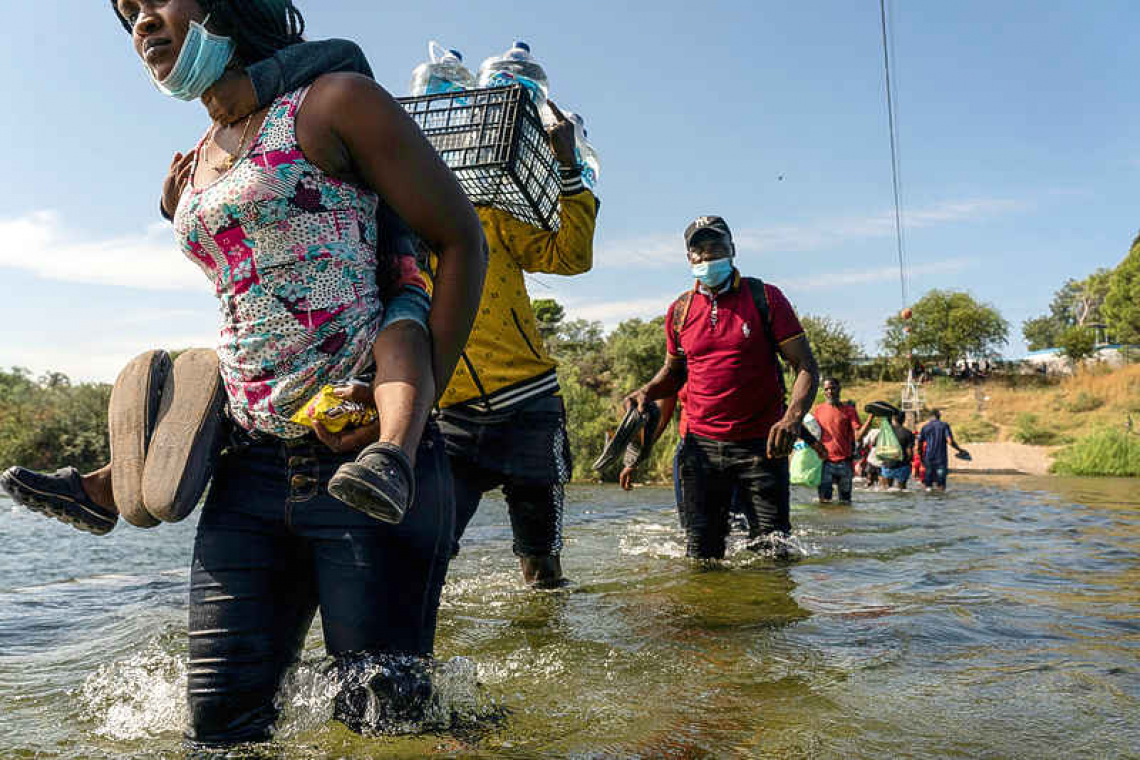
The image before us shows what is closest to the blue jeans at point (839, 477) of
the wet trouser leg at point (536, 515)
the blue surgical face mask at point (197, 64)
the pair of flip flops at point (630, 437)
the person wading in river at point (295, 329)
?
the pair of flip flops at point (630, 437)

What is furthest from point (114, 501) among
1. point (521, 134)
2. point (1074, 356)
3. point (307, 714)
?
point (1074, 356)

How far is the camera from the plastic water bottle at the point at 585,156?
144 inches

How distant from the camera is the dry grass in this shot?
33344 millimetres

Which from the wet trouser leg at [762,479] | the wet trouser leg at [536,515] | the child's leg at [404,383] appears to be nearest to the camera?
the child's leg at [404,383]

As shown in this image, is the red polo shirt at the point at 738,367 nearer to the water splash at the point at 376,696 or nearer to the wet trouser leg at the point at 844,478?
the water splash at the point at 376,696

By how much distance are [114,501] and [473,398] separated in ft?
5.37

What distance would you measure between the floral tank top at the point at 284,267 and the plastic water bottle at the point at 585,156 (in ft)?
5.86

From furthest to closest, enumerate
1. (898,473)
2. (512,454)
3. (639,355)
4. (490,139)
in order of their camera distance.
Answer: (639,355) < (898,473) < (512,454) < (490,139)

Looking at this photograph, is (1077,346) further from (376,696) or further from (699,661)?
(376,696)

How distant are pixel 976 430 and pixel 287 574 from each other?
118ft

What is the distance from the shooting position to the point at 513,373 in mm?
3664

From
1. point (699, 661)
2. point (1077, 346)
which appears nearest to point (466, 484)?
point (699, 661)

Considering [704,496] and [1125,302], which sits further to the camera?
[1125,302]

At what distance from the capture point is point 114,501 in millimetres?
2178
